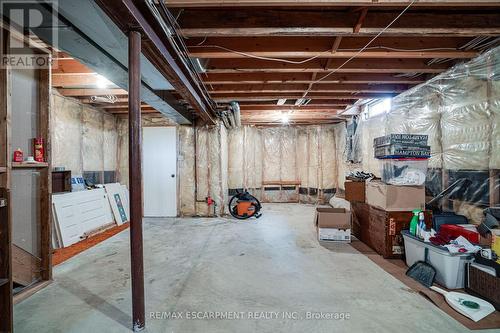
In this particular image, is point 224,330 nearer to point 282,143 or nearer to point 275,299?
point 275,299

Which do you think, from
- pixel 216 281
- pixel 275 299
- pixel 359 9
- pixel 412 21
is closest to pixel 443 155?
pixel 412 21

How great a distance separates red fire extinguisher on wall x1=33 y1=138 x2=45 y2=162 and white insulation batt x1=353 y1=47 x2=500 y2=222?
431 centimetres

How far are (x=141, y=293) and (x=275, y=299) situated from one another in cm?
104

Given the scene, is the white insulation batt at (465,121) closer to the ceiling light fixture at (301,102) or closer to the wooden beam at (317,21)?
the wooden beam at (317,21)

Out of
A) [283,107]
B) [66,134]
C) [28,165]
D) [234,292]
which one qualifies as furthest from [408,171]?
[66,134]

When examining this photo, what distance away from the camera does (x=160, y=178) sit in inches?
203

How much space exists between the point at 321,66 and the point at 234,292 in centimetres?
266

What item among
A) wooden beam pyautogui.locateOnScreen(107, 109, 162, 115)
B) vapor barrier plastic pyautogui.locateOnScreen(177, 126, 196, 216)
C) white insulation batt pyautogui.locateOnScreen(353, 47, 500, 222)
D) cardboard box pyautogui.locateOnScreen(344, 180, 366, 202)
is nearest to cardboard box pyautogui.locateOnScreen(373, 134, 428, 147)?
white insulation batt pyautogui.locateOnScreen(353, 47, 500, 222)

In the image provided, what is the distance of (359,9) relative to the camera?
1.94 meters

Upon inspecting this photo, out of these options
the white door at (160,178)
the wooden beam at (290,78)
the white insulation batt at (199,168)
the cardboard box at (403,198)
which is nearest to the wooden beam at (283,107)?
the white insulation batt at (199,168)

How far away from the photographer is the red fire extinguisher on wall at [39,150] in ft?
7.34

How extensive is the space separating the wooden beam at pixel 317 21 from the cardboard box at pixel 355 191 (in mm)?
1952

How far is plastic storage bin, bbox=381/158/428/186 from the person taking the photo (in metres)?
2.66

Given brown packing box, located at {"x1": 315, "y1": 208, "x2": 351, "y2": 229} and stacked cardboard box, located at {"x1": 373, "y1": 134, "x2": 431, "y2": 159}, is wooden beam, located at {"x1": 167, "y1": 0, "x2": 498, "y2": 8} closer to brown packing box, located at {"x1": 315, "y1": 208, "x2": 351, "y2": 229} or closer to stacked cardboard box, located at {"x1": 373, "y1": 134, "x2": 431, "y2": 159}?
stacked cardboard box, located at {"x1": 373, "y1": 134, "x2": 431, "y2": 159}
